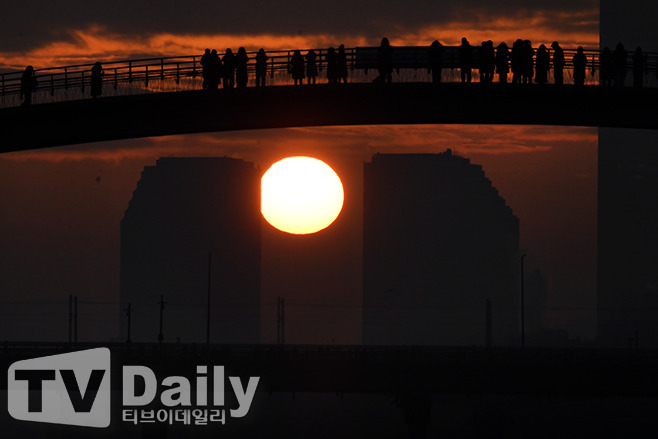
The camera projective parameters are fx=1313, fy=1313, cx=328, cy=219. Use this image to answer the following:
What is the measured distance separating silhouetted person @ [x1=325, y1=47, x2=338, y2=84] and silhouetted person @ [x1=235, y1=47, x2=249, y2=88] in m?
3.42

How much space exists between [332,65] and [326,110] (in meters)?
5.13

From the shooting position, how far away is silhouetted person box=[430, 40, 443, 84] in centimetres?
5331

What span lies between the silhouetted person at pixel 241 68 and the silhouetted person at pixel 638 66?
52.9 feet

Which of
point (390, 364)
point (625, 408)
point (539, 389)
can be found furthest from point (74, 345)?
point (625, 408)

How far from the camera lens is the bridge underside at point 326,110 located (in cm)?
5850

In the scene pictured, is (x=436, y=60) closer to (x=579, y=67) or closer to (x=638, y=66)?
(x=579, y=67)

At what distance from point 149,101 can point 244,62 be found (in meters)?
6.53

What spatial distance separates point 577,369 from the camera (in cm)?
8544

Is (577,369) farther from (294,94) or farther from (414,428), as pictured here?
(294,94)

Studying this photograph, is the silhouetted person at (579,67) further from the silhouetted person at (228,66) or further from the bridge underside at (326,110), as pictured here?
the silhouetted person at (228,66)

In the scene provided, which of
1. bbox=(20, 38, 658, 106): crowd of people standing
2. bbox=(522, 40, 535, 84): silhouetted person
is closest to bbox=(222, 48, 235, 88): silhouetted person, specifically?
bbox=(20, 38, 658, 106): crowd of people standing

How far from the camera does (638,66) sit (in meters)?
54.8

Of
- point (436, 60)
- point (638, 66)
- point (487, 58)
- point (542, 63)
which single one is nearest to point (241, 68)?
point (436, 60)

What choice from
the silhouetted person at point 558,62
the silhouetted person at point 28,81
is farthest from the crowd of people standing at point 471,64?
the silhouetted person at point 28,81
